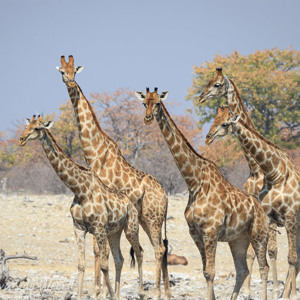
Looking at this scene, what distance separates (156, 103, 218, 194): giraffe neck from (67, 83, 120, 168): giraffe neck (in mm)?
2546

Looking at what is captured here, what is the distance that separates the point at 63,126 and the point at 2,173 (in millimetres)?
6628

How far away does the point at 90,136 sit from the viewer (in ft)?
42.0

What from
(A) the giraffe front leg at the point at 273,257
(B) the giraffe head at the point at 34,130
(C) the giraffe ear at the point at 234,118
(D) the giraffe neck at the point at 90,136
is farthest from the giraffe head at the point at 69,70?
(A) the giraffe front leg at the point at 273,257

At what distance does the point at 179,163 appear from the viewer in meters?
10.3

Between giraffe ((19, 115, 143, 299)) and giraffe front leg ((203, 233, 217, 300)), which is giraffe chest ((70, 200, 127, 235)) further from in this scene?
giraffe front leg ((203, 233, 217, 300))

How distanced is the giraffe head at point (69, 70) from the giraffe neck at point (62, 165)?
202 cm

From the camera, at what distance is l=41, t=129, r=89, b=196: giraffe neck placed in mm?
10930

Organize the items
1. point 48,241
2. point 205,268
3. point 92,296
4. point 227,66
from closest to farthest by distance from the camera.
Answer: point 205,268
point 92,296
point 48,241
point 227,66

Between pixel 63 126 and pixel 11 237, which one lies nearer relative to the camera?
pixel 11 237

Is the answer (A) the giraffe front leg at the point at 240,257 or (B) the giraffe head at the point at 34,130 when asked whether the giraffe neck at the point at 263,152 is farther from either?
(B) the giraffe head at the point at 34,130

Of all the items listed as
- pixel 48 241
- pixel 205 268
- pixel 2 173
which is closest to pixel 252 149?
pixel 205 268

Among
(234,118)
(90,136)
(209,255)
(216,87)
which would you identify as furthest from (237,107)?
(209,255)

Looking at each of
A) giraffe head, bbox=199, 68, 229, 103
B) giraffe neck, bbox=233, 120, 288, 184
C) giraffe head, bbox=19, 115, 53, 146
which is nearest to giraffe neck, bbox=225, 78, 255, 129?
giraffe head, bbox=199, 68, 229, 103

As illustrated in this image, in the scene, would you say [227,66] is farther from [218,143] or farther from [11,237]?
[11,237]
